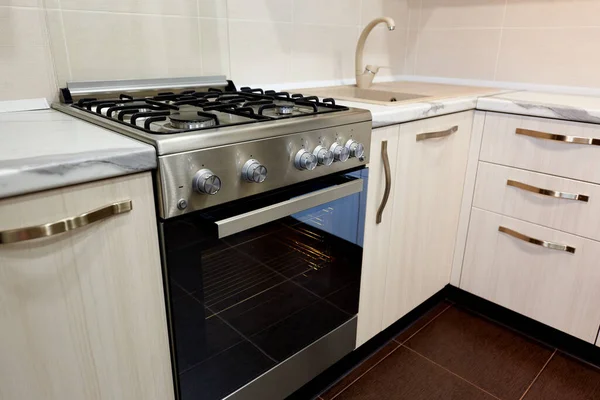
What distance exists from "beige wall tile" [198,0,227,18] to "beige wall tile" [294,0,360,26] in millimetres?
355

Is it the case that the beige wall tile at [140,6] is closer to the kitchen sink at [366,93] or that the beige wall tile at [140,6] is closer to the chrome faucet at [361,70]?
the kitchen sink at [366,93]

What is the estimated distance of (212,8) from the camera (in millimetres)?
1464

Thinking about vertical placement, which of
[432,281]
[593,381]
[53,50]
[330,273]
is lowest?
[593,381]

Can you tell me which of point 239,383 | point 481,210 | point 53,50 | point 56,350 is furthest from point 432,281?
point 53,50

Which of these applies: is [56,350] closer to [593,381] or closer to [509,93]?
[593,381]

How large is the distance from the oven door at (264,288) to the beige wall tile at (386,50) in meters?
1.12

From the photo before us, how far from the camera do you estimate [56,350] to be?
78 cm

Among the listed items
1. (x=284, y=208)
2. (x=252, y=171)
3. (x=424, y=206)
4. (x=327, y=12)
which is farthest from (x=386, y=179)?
(x=327, y=12)

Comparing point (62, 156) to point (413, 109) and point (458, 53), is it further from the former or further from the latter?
point (458, 53)

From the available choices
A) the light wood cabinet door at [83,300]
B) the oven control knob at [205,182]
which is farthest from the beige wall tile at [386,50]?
the light wood cabinet door at [83,300]

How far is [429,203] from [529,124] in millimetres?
437

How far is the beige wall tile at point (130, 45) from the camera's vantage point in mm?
1230

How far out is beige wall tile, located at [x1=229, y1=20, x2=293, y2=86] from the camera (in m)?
1.59

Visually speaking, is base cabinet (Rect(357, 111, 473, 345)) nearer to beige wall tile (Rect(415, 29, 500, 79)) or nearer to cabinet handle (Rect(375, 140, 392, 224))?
cabinet handle (Rect(375, 140, 392, 224))
